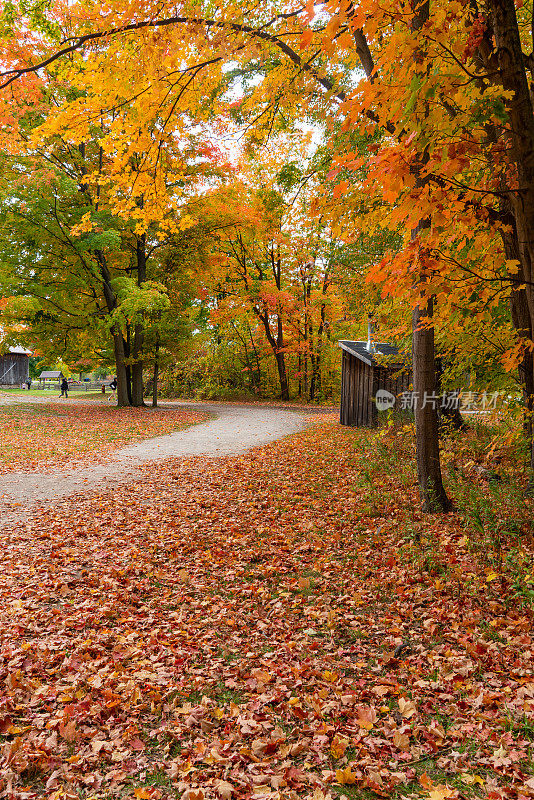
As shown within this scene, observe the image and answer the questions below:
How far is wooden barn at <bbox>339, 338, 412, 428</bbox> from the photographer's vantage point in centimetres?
1355

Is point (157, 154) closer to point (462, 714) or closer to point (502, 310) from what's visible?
point (502, 310)

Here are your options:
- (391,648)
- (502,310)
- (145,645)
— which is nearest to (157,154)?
(502,310)

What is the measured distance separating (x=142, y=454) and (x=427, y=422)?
7.14 m

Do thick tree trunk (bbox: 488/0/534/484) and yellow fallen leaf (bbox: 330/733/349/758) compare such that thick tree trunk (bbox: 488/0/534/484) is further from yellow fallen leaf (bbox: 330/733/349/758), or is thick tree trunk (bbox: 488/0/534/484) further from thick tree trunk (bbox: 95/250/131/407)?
thick tree trunk (bbox: 95/250/131/407)

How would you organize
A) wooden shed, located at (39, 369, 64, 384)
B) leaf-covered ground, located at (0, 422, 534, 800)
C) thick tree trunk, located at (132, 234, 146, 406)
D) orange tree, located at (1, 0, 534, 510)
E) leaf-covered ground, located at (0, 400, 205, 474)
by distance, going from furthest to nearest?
wooden shed, located at (39, 369, 64, 384), thick tree trunk, located at (132, 234, 146, 406), leaf-covered ground, located at (0, 400, 205, 474), orange tree, located at (1, 0, 534, 510), leaf-covered ground, located at (0, 422, 534, 800)

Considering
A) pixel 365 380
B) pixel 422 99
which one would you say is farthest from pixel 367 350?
pixel 422 99

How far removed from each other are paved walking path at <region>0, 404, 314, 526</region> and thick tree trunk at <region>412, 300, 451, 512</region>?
5.27 meters

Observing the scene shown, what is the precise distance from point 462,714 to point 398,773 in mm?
630

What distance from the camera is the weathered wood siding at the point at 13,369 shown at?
41812 millimetres

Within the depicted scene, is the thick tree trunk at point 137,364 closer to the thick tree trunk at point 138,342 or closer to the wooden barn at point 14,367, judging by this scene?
the thick tree trunk at point 138,342

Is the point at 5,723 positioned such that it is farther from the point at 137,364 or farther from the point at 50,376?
the point at 50,376

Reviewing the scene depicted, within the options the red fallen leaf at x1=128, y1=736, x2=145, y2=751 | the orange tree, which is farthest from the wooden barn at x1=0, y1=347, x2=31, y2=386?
the red fallen leaf at x1=128, y1=736, x2=145, y2=751

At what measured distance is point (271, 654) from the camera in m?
3.53

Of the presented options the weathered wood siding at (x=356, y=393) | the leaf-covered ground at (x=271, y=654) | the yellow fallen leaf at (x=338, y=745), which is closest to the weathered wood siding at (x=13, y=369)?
the weathered wood siding at (x=356, y=393)
